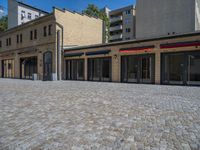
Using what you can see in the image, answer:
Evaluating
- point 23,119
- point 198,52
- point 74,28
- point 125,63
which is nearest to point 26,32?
point 74,28

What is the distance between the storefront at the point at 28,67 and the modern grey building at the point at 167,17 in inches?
640

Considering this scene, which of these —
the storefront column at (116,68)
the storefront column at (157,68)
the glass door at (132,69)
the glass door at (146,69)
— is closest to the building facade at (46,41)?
the storefront column at (116,68)

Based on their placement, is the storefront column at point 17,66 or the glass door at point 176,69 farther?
the storefront column at point 17,66

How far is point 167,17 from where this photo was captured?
26453mm

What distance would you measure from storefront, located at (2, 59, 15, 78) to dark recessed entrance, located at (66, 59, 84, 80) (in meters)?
11.4

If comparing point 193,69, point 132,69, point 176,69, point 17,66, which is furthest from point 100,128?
point 17,66

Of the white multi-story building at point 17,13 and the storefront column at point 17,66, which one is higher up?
the white multi-story building at point 17,13

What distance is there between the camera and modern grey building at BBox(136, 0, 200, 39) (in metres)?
24.8

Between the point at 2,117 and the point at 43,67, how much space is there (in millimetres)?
19224

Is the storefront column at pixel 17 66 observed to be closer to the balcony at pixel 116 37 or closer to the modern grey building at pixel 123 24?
the modern grey building at pixel 123 24

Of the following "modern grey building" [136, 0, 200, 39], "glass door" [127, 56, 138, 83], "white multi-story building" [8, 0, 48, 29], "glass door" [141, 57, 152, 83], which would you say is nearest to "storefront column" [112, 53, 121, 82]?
"glass door" [127, 56, 138, 83]

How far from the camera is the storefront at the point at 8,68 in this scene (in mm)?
29922

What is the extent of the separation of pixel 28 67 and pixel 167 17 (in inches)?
822

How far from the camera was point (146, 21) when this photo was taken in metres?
28.8
